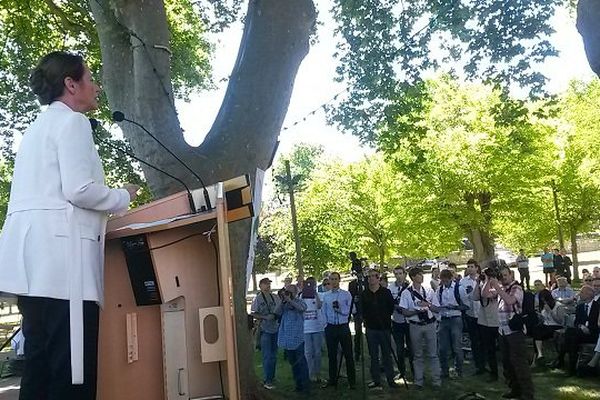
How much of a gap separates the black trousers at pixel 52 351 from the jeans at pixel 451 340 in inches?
363

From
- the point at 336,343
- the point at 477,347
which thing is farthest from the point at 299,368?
the point at 477,347

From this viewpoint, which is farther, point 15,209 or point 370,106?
point 370,106

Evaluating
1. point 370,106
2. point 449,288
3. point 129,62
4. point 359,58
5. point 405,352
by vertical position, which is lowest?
point 405,352

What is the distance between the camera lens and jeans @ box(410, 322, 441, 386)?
9.83 m

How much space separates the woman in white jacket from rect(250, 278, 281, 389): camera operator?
8.83m

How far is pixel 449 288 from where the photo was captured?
441 inches

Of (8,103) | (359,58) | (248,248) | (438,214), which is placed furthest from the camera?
(438,214)

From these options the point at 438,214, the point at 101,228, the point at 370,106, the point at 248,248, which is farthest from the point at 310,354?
the point at 438,214

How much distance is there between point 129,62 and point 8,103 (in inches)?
395

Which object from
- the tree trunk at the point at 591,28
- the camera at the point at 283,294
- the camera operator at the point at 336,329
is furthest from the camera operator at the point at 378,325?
the tree trunk at the point at 591,28

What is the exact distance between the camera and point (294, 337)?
34.4ft

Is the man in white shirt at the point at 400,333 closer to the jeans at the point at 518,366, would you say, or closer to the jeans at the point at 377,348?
the jeans at the point at 377,348

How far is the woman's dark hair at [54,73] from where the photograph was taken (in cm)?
269

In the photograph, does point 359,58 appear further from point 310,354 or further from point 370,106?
point 310,354
